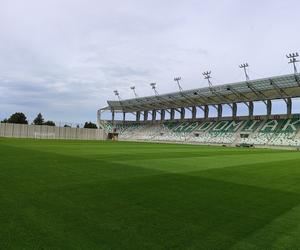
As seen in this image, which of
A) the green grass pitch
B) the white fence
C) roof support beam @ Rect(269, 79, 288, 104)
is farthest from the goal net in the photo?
the green grass pitch

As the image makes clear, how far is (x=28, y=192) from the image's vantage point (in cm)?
859

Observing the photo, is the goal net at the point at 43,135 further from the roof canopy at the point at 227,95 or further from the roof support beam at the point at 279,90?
the roof support beam at the point at 279,90

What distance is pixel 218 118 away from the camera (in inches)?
3162

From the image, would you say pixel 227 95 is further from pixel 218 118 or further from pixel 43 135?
pixel 43 135

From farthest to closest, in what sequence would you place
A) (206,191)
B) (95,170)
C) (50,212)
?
(95,170), (206,191), (50,212)

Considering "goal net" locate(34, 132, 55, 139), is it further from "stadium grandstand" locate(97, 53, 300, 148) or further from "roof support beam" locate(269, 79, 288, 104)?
"roof support beam" locate(269, 79, 288, 104)

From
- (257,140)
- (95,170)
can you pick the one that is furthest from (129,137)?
(95,170)

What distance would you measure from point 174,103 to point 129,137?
51.1 ft

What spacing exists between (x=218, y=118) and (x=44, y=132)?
3702 cm

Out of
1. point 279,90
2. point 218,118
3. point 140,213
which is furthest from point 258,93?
point 140,213

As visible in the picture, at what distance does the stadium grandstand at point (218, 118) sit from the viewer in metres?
62.0

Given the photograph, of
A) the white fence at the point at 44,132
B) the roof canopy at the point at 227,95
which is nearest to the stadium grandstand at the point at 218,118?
the roof canopy at the point at 227,95

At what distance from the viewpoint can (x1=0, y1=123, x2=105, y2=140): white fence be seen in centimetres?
6831

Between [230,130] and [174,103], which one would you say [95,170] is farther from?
[174,103]
